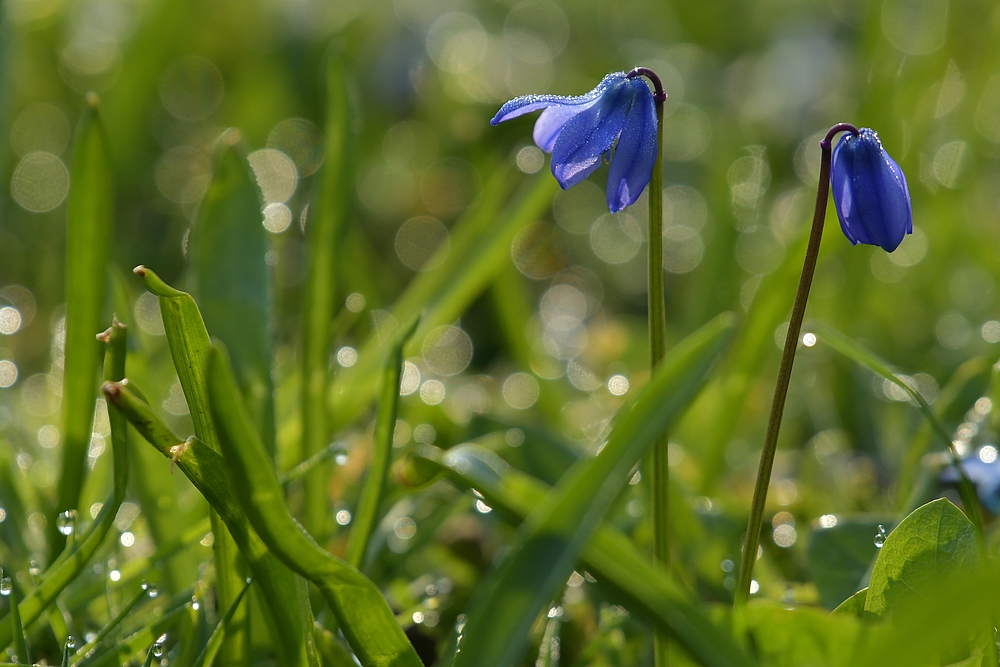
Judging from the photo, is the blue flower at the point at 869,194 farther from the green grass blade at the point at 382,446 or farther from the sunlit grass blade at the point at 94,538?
the sunlit grass blade at the point at 94,538

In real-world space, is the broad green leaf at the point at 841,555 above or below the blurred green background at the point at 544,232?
below

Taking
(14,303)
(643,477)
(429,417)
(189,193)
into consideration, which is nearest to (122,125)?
(189,193)

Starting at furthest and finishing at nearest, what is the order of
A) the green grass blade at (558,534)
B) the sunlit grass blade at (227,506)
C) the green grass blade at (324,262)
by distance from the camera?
the green grass blade at (324,262), the sunlit grass blade at (227,506), the green grass blade at (558,534)

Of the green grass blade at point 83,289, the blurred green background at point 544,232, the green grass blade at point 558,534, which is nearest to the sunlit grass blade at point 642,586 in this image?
the green grass blade at point 558,534

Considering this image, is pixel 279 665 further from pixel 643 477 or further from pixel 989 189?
pixel 989 189

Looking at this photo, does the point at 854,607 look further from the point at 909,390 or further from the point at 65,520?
the point at 65,520
